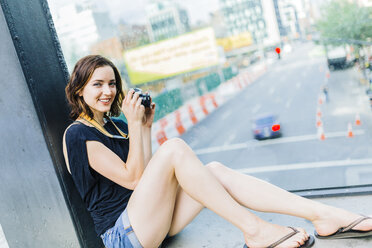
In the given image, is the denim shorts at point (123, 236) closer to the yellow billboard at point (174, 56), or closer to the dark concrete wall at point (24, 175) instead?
the dark concrete wall at point (24, 175)

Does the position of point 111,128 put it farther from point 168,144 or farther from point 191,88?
point 191,88

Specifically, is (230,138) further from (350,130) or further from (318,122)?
(350,130)

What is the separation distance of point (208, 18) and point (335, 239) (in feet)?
12.2

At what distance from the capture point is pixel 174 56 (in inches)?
157

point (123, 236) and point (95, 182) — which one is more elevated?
point (95, 182)

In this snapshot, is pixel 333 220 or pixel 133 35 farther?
pixel 133 35

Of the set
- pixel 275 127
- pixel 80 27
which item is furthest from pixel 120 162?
pixel 275 127

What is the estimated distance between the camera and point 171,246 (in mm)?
1502

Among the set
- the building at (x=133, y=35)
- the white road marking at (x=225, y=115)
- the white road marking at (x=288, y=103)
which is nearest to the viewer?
the building at (x=133, y=35)

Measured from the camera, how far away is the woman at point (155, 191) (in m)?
1.14

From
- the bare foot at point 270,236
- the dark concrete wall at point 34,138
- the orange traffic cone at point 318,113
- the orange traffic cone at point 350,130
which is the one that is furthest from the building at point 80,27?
the orange traffic cone at point 350,130

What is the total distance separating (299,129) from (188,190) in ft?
12.2

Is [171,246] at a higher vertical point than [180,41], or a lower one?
lower

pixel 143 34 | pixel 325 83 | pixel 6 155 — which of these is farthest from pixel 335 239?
pixel 325 83
